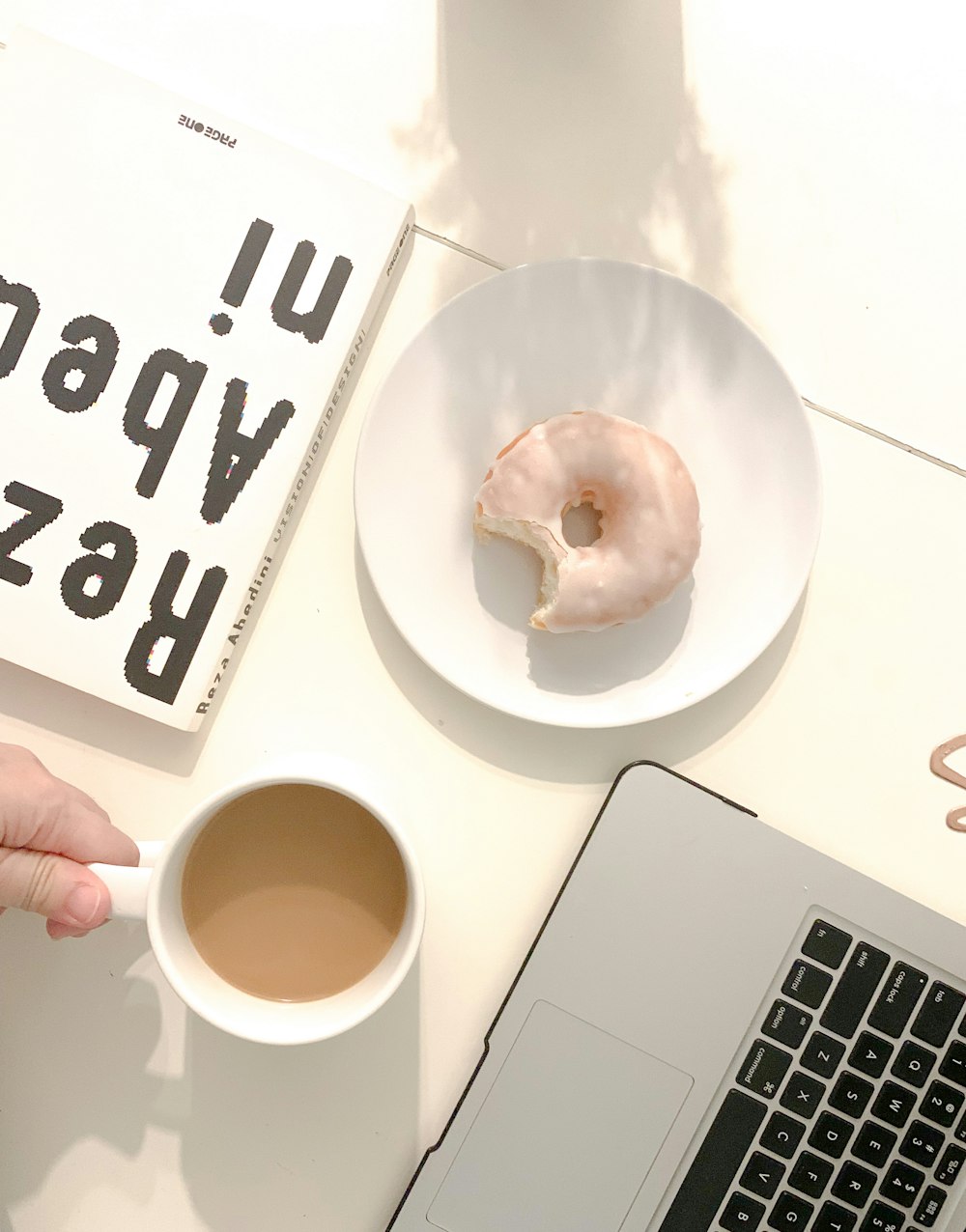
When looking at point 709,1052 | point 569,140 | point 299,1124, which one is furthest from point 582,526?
point 299,1124

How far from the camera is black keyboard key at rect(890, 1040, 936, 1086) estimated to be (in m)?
0.62

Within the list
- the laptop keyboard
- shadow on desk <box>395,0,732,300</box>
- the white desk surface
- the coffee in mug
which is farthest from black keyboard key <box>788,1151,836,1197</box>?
shadow on desk <box>395,0,732,300</box>

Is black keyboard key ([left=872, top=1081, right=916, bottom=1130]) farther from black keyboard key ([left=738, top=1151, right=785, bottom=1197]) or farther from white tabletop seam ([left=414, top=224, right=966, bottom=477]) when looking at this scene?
white tabletop seam ([left=414, top=224, right=966, bottom=477])

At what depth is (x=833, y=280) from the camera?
650 millimetres

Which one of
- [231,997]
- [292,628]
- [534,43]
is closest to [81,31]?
[534,43]

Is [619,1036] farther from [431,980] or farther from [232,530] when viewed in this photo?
[232,530]

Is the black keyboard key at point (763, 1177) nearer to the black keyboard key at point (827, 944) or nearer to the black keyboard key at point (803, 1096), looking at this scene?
the black keyboard key at point (803, 1096)

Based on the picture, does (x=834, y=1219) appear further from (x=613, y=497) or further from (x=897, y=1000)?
(x=613, y=497)

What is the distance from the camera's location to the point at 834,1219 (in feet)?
2.01

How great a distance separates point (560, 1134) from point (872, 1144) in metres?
0.22

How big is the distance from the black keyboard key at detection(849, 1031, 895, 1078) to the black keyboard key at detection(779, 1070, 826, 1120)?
0.03m

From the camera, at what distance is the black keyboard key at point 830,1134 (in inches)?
24.2

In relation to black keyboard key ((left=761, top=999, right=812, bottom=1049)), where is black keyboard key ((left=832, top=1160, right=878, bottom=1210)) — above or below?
below

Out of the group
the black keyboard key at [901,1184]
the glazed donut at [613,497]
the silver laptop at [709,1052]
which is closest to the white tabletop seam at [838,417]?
the glazed donut at [613,497]
